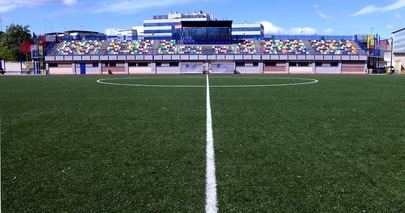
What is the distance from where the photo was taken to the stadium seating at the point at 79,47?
8635cm

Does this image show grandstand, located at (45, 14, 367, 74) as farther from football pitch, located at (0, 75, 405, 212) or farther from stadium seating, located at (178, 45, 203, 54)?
football pitch, located at (0, 75, 405, 212)

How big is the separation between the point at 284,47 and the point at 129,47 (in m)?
30.8

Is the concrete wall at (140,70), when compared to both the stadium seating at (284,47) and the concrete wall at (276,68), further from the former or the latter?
the stadium seating at (284,47)

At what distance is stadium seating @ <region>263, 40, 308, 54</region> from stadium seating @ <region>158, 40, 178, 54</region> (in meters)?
17.7

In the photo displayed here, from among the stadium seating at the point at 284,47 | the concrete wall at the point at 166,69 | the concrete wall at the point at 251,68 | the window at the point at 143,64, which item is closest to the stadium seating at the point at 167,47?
the concrete wall at the point at 166,69

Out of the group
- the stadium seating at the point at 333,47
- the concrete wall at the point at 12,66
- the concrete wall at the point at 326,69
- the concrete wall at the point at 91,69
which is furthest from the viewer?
the concrete wall at the point at 12,66

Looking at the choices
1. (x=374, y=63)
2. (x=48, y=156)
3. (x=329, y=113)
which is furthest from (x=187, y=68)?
(x=48, y=156)

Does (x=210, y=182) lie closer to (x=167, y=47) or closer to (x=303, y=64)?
(x=303, y=64)

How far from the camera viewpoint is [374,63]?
86438 mm

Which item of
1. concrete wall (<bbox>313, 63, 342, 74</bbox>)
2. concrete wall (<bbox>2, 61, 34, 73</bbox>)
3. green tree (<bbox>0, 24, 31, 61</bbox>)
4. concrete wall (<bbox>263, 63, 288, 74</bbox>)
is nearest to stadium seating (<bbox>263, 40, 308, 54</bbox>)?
concrete wall (<bbox>263, 63, 288, 74</bbox>)

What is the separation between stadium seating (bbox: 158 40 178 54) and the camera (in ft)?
279

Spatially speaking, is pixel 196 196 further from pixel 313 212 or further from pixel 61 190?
pixel 61 190

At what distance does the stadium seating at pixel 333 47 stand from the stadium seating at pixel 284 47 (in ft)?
8.83

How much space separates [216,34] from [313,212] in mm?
84036
